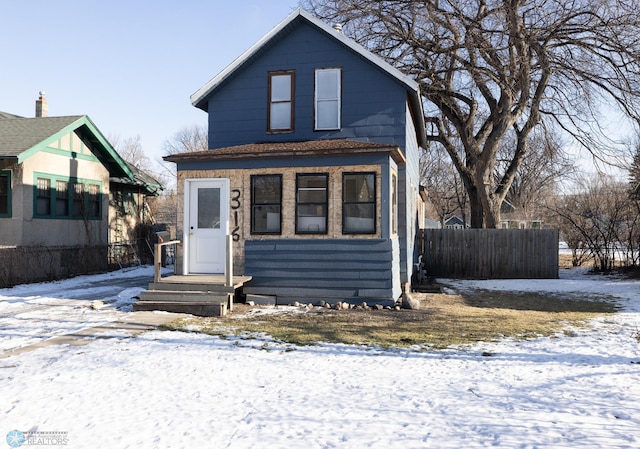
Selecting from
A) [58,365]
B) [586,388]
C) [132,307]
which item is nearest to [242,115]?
[132,307]

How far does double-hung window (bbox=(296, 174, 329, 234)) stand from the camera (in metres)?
11.0

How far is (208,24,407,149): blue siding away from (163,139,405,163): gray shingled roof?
60 centimetres

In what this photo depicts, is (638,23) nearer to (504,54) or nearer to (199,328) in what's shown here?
(504,54)

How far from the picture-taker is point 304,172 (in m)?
11.0

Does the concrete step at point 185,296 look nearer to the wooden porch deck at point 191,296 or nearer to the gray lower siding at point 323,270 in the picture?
the wooden porch deck at point 191,296

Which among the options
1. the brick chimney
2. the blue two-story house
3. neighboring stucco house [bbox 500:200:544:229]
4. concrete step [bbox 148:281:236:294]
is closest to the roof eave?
the blue two-story house

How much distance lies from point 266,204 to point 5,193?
9.75m

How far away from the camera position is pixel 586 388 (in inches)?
213

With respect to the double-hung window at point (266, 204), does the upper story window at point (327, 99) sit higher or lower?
higher

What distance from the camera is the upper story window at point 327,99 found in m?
12.1

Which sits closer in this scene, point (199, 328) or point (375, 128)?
point (199, 328)

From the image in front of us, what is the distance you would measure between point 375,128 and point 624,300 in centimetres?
790

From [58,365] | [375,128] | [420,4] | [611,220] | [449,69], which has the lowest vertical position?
[58,365]

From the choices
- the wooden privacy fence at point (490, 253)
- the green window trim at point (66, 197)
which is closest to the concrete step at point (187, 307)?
the green window trim at point (66, 197)
